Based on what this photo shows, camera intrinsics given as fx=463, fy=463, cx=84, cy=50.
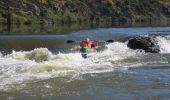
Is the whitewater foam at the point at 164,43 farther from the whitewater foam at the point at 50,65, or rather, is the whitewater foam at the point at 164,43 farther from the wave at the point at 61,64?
the whitewater foam at the point at 50,65

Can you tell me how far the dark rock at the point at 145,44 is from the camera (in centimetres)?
5034

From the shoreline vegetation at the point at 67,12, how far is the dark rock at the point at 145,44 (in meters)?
91.0

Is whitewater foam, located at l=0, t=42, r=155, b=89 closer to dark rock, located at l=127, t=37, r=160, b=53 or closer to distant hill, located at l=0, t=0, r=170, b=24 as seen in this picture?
dark rock, located at l=127, t=37, r=160, b=53

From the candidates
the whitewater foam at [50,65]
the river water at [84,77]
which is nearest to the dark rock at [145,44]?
the whitewater foam at [50,65]

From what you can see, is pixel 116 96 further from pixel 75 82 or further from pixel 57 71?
pixel 57 71

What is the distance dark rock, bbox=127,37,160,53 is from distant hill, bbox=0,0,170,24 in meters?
95.7

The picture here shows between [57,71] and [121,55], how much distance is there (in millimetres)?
13864

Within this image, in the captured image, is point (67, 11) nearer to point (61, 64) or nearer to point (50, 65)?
point (61, 64)

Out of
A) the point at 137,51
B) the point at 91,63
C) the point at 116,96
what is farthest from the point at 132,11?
the point at 116,96

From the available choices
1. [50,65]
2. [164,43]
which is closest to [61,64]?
[50,65]

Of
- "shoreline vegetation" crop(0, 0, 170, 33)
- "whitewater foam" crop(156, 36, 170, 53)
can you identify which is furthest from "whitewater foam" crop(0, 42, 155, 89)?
"shoreline vegetation" crop(0, 0, 170, 33)

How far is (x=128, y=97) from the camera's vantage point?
2489cm

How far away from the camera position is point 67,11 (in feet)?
570

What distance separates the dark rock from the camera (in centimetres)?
5034
